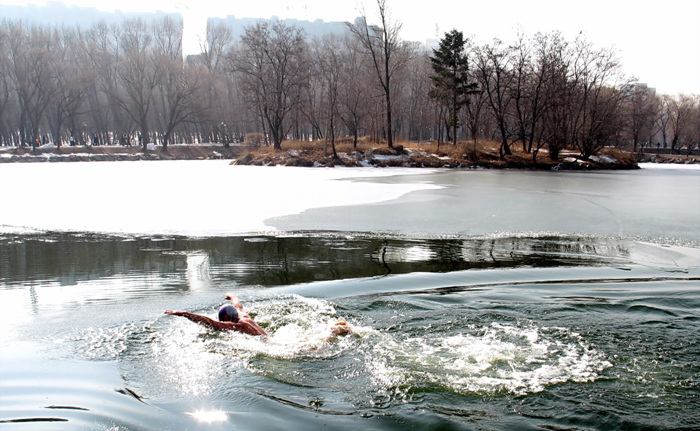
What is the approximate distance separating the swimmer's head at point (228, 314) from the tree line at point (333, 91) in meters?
31.4

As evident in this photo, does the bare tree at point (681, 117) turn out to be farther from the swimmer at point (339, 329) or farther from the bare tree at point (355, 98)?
the swimmer at point (339, 329)

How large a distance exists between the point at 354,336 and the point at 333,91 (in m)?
34.1

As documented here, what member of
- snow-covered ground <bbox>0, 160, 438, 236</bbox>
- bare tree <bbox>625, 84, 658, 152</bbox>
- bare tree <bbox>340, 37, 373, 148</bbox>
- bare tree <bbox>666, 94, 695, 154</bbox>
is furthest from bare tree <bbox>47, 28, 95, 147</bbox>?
bare tree <bbox>666, 94, 695, 154</bbox>

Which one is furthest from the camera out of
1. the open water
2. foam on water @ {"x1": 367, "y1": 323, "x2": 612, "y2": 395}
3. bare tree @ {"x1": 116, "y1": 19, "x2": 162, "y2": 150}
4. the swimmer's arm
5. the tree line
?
bare tree @ {"x1": 116, "y1": 19, "x2": 162, "y2": 150}

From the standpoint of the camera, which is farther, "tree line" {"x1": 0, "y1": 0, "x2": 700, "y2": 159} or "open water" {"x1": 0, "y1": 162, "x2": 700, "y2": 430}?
"tree line" {"x1": 0, "y1": 0, "x2": 700, "y2": 159}

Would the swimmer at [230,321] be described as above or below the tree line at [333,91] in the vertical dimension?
below

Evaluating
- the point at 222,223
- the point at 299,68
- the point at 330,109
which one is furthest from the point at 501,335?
the point at 299,68

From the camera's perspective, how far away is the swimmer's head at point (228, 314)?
4.53 m

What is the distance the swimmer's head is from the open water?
153 millimetres

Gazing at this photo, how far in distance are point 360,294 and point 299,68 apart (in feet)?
133

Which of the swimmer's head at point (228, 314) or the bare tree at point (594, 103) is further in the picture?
the bare tree at point (594, 103)

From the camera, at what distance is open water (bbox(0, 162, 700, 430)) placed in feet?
10.8

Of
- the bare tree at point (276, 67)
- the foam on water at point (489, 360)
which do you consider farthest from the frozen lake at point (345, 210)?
the bare tree at point (276, 67)

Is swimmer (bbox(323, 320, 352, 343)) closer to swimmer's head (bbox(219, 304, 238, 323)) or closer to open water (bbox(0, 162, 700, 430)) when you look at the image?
open water (bbox(0, 162, 700, 430))
